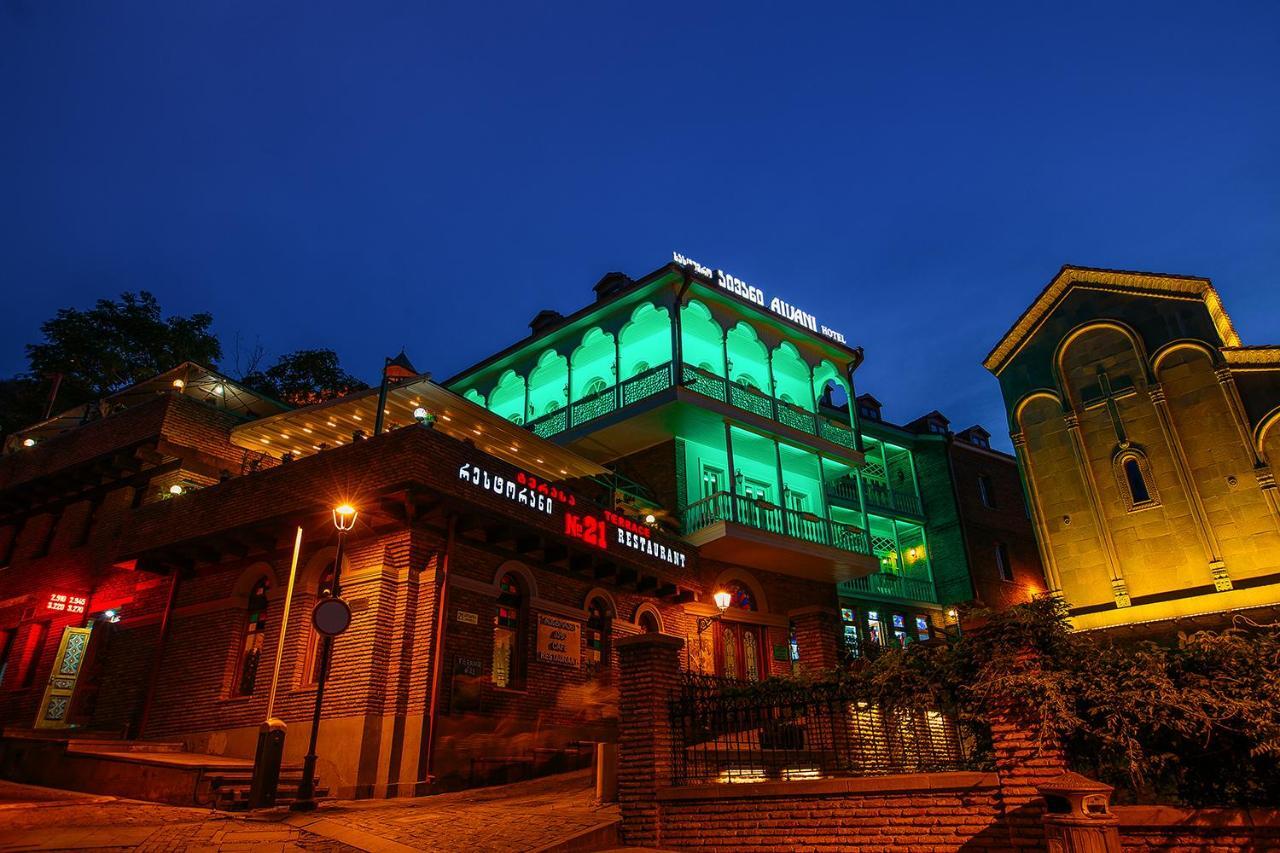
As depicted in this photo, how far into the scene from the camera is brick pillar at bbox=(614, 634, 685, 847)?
9094 millimetres

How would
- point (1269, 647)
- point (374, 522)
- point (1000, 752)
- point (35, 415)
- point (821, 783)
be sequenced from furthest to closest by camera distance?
point (35, 415) < point (374, 522) < point (821, 783) < point (1000, 752) < point (1269, 647)

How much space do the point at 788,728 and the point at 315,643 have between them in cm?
916

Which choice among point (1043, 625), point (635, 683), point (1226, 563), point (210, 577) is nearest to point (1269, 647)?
point (1043, 625)

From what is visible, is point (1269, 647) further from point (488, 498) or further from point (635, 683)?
point (488, 498)

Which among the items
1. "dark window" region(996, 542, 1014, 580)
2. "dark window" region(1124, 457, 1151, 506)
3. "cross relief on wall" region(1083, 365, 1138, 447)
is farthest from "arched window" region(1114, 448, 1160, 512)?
"dark window" region(996, 542, 1014, 580)

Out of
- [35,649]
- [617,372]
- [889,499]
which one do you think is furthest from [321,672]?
[889,499]

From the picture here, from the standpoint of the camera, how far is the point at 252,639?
1570 centimetres

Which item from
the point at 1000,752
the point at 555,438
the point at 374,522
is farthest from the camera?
the point at 555,438

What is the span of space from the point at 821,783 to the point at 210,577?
45.6ft

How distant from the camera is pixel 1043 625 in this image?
7.43 m

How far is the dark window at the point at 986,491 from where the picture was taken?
30.4 m

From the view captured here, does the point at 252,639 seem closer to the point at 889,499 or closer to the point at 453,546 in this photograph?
the point at 453,546

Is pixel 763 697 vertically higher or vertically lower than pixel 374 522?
lower

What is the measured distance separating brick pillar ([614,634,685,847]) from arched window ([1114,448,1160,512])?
1602 centimetres
